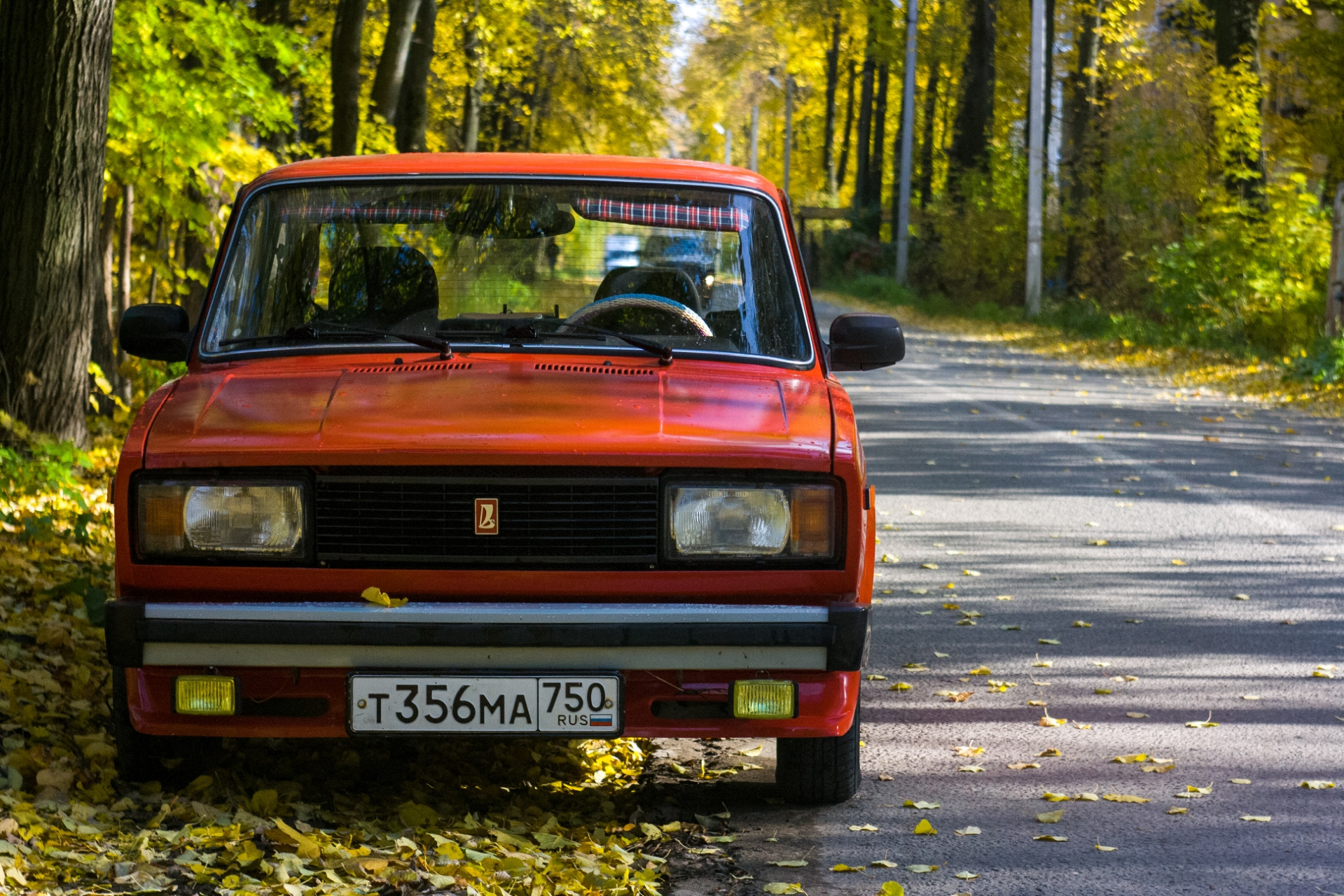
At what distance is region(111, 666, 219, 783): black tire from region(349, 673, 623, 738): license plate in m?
0.69

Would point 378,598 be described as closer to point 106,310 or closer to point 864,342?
point 864,342

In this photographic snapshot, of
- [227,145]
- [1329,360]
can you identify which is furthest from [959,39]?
[227,145]

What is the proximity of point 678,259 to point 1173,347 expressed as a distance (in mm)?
19495

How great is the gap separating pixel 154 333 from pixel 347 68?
12871mm

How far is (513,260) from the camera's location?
507 cm

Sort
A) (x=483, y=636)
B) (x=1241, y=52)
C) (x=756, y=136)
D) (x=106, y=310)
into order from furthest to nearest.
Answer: (x=756, y=136) → (x=1241, y=52) → (x=106, y=310) → (x=483, y=636)

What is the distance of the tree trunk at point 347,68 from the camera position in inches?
667

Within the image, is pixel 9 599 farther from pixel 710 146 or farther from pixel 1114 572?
pixel 710 146

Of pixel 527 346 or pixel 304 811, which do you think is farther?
pixel 527 346

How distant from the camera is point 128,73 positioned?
11.5 m

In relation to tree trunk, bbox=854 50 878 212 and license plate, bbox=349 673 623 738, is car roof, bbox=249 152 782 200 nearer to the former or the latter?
license plate, bbox=349 673 623 738

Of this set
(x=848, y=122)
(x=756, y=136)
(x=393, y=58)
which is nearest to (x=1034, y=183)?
(x=393, y=58)

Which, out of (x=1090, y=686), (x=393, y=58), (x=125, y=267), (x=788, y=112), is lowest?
(x=1090, y=686)

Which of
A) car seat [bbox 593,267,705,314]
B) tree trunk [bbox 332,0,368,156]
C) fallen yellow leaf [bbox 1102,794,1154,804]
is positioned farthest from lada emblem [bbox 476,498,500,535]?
tree trunk [bbox 332,0,368,156]
